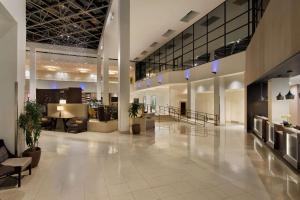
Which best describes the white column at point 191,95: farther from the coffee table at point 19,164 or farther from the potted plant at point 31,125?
the coffee table at point 19,164

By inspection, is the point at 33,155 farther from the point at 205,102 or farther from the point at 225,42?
the point at 205,102

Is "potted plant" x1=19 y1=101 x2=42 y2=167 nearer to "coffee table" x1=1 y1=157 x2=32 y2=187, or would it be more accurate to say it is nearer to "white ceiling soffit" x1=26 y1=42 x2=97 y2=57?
"coffee table" x1=1 y1=157 x2=32 y2=187

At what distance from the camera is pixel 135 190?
3344mm

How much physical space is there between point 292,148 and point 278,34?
115 inches

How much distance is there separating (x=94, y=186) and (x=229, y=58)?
9.75m

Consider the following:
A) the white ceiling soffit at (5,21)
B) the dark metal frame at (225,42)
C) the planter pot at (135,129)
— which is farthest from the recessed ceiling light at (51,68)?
the white ceiling soffit at (5,21)

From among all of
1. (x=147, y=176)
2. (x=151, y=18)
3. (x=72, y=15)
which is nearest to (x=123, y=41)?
(x=151, y=18)

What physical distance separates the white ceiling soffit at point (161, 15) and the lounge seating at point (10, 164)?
867 centimetres

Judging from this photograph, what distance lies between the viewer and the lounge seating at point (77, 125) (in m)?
9.52

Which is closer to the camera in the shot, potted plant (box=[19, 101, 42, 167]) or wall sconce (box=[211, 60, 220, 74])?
potted plant (box=[19, 101, 42, 167])

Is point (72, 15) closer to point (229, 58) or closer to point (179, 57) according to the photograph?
point (179, 57)

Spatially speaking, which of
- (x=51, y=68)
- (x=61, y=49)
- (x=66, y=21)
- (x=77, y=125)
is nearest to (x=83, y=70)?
(x=51, y=68)

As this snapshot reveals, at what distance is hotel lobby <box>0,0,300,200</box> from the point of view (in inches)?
141

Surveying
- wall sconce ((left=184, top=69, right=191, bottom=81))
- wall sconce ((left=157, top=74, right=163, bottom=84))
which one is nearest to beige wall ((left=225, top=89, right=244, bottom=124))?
wall sconce ((left=184, top=69, right=191, bottom=81))
